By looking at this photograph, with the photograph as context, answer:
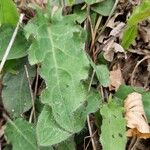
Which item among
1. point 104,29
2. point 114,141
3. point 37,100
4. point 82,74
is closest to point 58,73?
point 82,74

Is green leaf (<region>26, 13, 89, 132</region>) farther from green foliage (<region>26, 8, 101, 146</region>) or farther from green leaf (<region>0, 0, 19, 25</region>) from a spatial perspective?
green leaf (<region>0, 0, 19, 25</region>)

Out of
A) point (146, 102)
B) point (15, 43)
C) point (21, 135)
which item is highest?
point (15, 43)

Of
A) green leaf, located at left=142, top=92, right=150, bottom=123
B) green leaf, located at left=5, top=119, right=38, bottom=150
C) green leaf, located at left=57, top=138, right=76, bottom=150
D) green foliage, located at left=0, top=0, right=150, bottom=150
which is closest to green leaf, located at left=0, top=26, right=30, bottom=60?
green foliage, located at left=0, top=0, right=150, bottom=150

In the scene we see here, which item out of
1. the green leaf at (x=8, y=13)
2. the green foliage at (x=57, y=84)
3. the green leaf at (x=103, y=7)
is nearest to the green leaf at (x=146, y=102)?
the green foliage at (x=57, y=84)

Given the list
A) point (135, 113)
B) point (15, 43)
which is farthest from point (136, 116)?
point (15, 43)

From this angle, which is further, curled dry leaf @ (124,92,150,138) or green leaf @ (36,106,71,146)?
curled dry leaf @ (124,92,150,138)

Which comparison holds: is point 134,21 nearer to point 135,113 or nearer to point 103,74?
point 103,74
